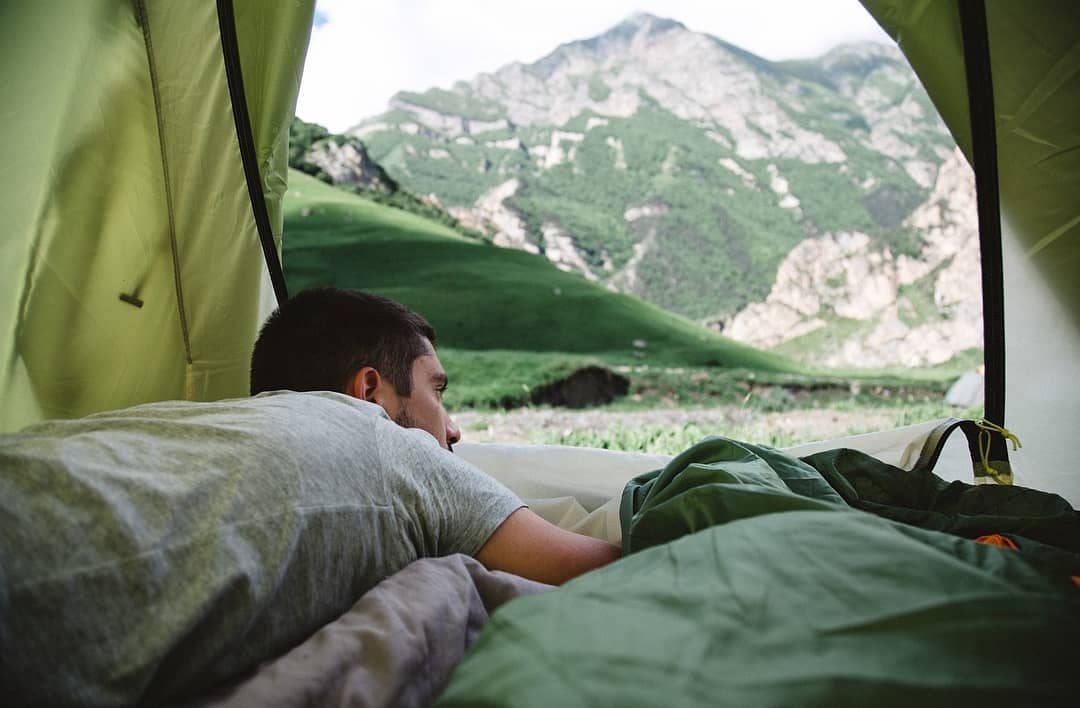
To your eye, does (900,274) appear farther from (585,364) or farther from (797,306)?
(585,364)

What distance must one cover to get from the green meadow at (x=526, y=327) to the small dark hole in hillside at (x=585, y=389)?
91mm

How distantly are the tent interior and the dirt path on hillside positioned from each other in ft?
9.25

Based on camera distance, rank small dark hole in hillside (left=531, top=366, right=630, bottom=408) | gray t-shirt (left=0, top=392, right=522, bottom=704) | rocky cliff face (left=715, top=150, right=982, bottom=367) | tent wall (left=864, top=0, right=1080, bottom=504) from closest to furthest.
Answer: gray t-shirt (left=0, top=392, right=522, bottom=704) < tent wall (left=864, top=0, right=1080, bottom=504) < small dark hole in hillside (left=531, top=366, right=630, bottom=408) < rocky cliff face (left=715, top=150, right=982, bottom=367)

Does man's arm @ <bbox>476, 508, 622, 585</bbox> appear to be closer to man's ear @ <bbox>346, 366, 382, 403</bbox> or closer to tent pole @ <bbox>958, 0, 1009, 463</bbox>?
man's ear @ <bbox>346, 366, 382, 403</bbox>

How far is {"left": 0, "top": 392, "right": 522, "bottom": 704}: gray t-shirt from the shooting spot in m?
0.52

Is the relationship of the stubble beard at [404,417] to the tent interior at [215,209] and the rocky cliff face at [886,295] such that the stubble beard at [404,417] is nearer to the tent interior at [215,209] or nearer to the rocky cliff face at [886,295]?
the tent interior at [215,209]

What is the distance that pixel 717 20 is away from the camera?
42.7 feet

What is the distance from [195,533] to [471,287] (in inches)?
299

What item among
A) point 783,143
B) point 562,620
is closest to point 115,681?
point 562,620

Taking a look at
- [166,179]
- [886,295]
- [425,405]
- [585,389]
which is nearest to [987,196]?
[425,405]

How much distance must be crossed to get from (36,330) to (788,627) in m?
1.37

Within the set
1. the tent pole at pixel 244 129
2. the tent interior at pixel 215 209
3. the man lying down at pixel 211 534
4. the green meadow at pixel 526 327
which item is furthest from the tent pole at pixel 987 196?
the green meadow at pixel 526 327

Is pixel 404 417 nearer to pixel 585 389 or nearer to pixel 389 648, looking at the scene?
pixel 389 648

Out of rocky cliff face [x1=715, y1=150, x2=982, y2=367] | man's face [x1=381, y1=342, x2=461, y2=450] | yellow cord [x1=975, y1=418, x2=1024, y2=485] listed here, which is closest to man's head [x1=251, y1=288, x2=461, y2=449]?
man's face [x1=381, y1=342, x2=461, y2=450]
